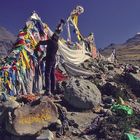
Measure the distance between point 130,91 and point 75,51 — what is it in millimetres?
4286

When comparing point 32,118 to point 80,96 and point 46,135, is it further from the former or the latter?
point 80,96

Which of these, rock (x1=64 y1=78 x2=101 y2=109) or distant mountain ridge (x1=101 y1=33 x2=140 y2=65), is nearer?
rock (x1=64 y1=78 x2=101 y2=109)

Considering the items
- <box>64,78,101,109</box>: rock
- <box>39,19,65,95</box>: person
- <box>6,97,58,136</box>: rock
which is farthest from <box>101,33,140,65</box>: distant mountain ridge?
<box>6,97,58,136</box>: rock

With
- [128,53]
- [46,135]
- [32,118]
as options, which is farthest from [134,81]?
[128,53]

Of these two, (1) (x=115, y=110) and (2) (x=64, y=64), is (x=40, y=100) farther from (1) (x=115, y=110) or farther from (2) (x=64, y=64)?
(2) (x=64, y=64)

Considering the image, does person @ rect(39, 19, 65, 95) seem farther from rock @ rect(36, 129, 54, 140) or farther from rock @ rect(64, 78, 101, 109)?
rock @ rect(36, 129, 54, 140)

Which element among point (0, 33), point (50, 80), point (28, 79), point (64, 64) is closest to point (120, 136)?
point (50, 80)

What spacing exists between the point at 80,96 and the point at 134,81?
3.58 meters

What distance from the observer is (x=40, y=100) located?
12.2 meters

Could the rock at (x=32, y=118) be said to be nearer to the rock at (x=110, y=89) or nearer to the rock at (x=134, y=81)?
the rock at (x=110, y=89)

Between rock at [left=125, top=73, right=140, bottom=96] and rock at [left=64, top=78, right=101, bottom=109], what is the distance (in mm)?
2618

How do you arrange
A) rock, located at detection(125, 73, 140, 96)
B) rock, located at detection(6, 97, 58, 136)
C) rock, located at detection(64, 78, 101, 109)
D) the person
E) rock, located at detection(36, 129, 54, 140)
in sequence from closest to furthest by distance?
1. rock, located at detection(36, 129, 54, 140)
2. rock, located at detection(6, 97, 58, 136)
3. rock, located at detection(64, 78, 101, 109)
4. the person
5. rock, located at detection(125, 73, 140, 96)

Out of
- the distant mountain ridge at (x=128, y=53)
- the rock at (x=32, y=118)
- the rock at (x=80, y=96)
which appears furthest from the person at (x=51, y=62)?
the distant mountain ridge at (x=128, y=53)

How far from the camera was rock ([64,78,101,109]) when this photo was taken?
13.6 meters
